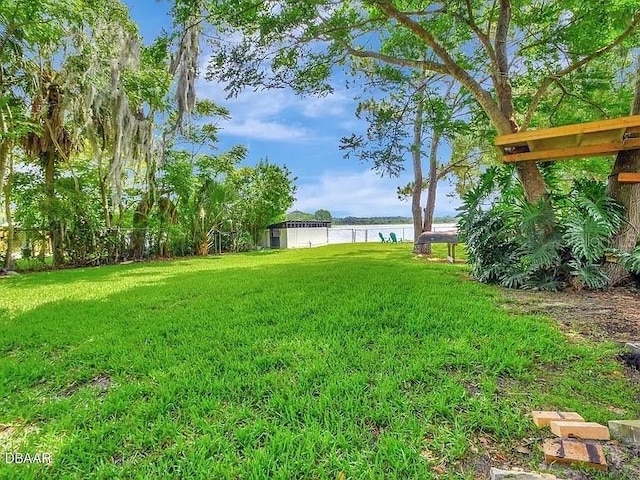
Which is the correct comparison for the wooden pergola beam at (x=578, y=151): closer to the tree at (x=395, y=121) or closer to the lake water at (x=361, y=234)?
the tree at (x=395, y=121)

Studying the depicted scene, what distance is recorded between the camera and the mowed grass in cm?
150

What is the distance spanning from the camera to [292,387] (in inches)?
79.4

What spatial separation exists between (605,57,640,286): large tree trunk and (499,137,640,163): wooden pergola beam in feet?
0.65

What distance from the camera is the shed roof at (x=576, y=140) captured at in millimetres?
3768

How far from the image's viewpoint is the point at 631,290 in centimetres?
395

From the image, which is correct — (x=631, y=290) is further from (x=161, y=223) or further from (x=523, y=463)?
(x=161, y=223)

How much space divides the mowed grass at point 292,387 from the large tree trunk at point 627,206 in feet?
6.35

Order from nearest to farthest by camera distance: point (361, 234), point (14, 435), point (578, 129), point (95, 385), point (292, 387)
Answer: point (14, 435), point (292, 387), point (95, 385), point (578, 129), point (361, 234)

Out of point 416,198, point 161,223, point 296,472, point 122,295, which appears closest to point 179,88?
point 161,223

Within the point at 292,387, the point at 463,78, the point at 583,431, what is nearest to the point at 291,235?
the point at 463,78

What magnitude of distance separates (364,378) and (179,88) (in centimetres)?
1047

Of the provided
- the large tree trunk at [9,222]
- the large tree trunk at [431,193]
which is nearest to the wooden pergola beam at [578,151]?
the large tree trunk at [431,193]

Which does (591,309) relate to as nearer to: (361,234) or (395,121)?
(395,121)

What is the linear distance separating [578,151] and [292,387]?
4535mm
